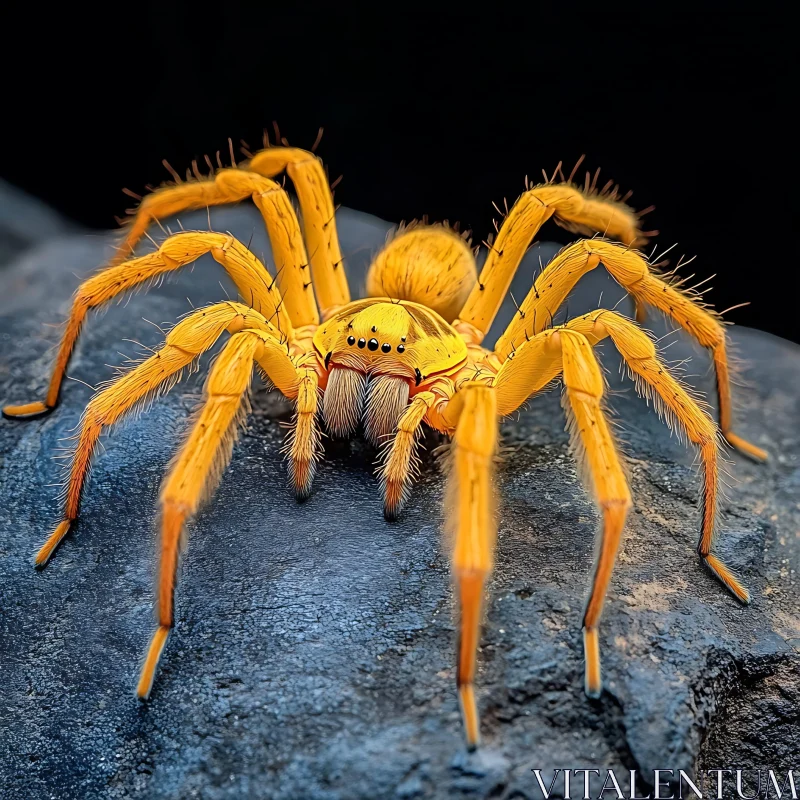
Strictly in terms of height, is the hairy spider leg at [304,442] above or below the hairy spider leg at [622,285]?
below

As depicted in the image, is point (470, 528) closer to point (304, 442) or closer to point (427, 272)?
point (304, 442)

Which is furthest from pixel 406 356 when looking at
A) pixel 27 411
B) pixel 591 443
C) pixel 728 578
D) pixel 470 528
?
Result: pixel 27 411

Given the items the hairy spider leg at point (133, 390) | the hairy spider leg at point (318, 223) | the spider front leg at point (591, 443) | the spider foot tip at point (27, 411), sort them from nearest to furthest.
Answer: the spider front leg at point (591, 443) → the hairy spider leg at point (133, 390) → the spider foot tip at point (27, 411) → the hairy spider leg at point (318, 223)

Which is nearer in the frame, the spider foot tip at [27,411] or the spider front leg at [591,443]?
the spider front leg at [591,443]

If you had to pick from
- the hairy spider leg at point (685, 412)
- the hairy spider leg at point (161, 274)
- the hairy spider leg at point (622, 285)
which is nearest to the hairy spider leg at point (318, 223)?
the hairy spider leg at point (161, 274)

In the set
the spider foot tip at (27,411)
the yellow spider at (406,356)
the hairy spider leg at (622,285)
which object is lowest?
the spider foot tip at (27,411)

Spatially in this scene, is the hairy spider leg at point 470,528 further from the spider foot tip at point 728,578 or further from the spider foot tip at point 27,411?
the spider foot tip at point 27,411
